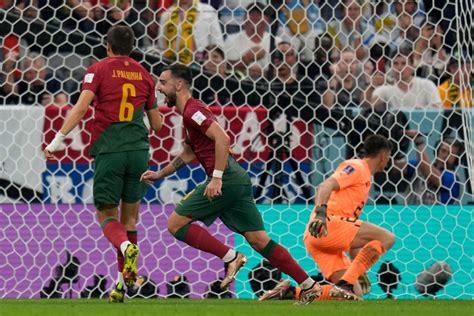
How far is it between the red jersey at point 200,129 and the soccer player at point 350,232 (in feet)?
4.10

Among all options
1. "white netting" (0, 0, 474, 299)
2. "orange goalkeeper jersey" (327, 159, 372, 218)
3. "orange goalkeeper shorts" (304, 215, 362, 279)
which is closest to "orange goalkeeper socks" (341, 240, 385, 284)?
"orange goalkeeper shorts" (304, 215, 362, 279)

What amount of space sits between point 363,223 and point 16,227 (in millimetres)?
2878

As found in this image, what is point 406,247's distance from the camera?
1016cm

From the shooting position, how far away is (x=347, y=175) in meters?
9.32

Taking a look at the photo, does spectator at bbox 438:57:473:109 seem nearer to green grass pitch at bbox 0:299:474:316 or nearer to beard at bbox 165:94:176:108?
green grass pitch at bbox 0:299:474:316

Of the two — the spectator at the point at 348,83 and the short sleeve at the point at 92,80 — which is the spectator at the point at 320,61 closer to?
the spectator at the point at 348,83

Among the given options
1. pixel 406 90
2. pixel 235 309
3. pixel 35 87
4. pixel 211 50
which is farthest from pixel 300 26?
pixel 235 309

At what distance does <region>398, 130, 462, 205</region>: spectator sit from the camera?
33.6 ft

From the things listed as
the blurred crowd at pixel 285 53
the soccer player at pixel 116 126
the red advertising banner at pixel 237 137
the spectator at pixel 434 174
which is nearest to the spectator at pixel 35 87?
the blurred crowd at pixel 285 53

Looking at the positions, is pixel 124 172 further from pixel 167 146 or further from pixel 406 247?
pixel 406 247

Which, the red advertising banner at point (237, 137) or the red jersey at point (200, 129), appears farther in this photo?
the red advertising banner at point (237, 137)

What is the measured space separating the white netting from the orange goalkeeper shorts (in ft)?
1.89

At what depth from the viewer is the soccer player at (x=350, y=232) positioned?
363 inches

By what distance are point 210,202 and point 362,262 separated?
5.15 ft
